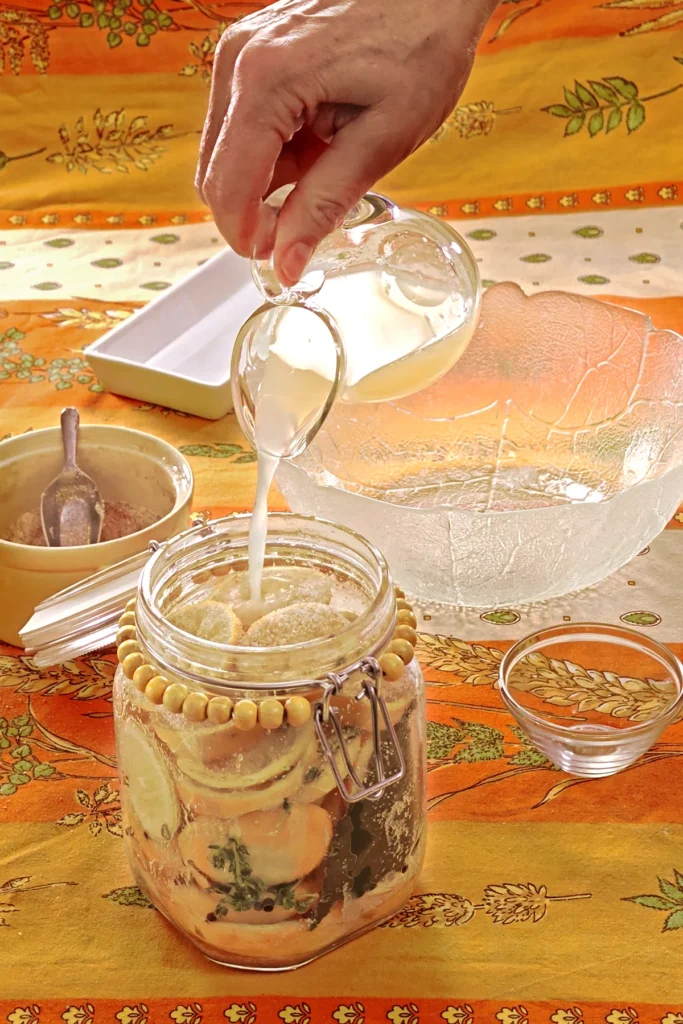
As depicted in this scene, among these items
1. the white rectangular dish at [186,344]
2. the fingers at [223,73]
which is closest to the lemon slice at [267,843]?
the fingers at [223,73]

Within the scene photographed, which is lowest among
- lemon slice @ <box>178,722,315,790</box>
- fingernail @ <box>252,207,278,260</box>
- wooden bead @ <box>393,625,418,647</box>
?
lemon slice @ <box>178,722,315,790</box>

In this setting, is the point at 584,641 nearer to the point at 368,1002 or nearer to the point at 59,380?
the point at 368,1002

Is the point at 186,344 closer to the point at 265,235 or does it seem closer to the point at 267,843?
the point at 265,235

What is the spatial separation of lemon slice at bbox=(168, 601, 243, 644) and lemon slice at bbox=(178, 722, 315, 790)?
5 centimetres

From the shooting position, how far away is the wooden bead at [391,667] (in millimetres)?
531

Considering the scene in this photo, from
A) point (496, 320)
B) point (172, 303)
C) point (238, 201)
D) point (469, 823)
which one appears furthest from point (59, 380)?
point (469, 823)

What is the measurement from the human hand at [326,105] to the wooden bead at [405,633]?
7.4 inches

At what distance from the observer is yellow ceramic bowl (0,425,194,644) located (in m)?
0.73

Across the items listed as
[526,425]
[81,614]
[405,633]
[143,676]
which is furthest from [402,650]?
[526,425]

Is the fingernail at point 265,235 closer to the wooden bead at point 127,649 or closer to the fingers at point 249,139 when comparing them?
the fingers at point 249,139

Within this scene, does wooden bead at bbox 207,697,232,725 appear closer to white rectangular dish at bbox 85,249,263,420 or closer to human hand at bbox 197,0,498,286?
human hand at bbox 197,0,498,286

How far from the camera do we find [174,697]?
0.51 meters

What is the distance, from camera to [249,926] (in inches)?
20.7

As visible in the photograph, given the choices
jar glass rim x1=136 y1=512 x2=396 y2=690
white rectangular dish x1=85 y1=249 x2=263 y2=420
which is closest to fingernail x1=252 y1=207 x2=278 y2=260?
jar glass rim x1=136 y1=512 x2=396 y2=690
